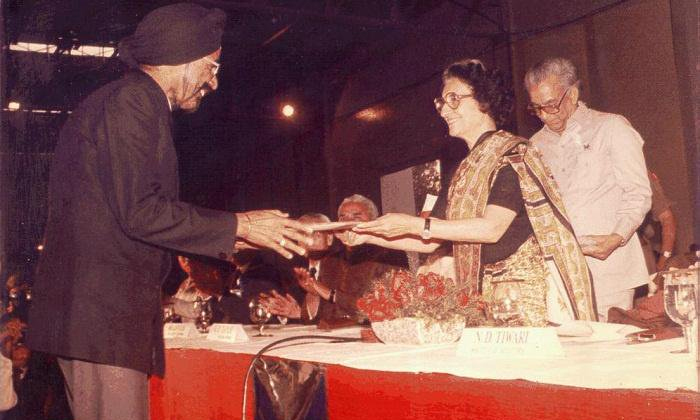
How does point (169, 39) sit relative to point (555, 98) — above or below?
below

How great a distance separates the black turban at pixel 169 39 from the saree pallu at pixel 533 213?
109 cm

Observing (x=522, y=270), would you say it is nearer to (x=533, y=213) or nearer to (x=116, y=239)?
(x=533, y=213)

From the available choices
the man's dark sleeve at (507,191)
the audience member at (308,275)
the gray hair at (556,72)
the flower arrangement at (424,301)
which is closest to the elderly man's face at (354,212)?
the audience member at (308,275)

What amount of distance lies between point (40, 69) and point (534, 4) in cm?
636

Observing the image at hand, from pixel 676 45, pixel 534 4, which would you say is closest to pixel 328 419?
pixel 676 45

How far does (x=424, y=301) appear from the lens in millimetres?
1996

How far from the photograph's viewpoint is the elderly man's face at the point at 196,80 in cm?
184

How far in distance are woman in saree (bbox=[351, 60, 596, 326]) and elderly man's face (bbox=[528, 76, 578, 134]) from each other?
0.73 metres

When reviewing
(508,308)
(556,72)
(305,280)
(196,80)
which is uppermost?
(556,72)

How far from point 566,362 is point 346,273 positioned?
2962 millimetres

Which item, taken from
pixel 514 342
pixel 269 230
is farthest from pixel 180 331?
pixel 514 342

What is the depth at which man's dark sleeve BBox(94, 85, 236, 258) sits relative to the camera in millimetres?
1583

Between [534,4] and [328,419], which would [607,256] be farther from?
[534,4]

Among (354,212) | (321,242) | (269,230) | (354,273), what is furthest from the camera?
(321,242)
